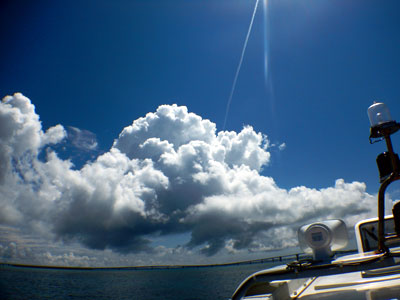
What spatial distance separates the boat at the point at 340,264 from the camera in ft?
9.93

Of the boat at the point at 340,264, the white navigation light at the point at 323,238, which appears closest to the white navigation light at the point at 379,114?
the boat at the point at 340,264

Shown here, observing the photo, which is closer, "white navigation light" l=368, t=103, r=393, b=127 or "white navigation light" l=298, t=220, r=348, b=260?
"white navigation light" l=368, t=103, r=393, b=127

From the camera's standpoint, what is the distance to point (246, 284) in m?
3.29

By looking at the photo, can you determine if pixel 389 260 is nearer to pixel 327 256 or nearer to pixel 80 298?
pixel 327 256

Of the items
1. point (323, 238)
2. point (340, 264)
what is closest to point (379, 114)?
point (323, 238)

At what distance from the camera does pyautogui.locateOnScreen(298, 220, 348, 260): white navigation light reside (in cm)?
469

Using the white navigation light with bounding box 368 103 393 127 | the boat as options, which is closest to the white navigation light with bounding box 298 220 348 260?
the boat

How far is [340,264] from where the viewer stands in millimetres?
2838

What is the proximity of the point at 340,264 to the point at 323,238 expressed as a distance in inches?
84.5

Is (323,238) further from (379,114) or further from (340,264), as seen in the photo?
(379,114)

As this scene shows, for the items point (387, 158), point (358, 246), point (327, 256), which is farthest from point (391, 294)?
point (358, 246)

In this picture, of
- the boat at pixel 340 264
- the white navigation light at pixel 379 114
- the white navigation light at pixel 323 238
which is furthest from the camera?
the white navigation light at pixel 323 238

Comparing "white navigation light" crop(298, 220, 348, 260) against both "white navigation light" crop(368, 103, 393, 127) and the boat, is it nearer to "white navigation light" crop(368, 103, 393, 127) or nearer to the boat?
the boat

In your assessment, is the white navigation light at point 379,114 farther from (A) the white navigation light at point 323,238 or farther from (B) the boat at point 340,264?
(A) the white navigation light at point 323,238
